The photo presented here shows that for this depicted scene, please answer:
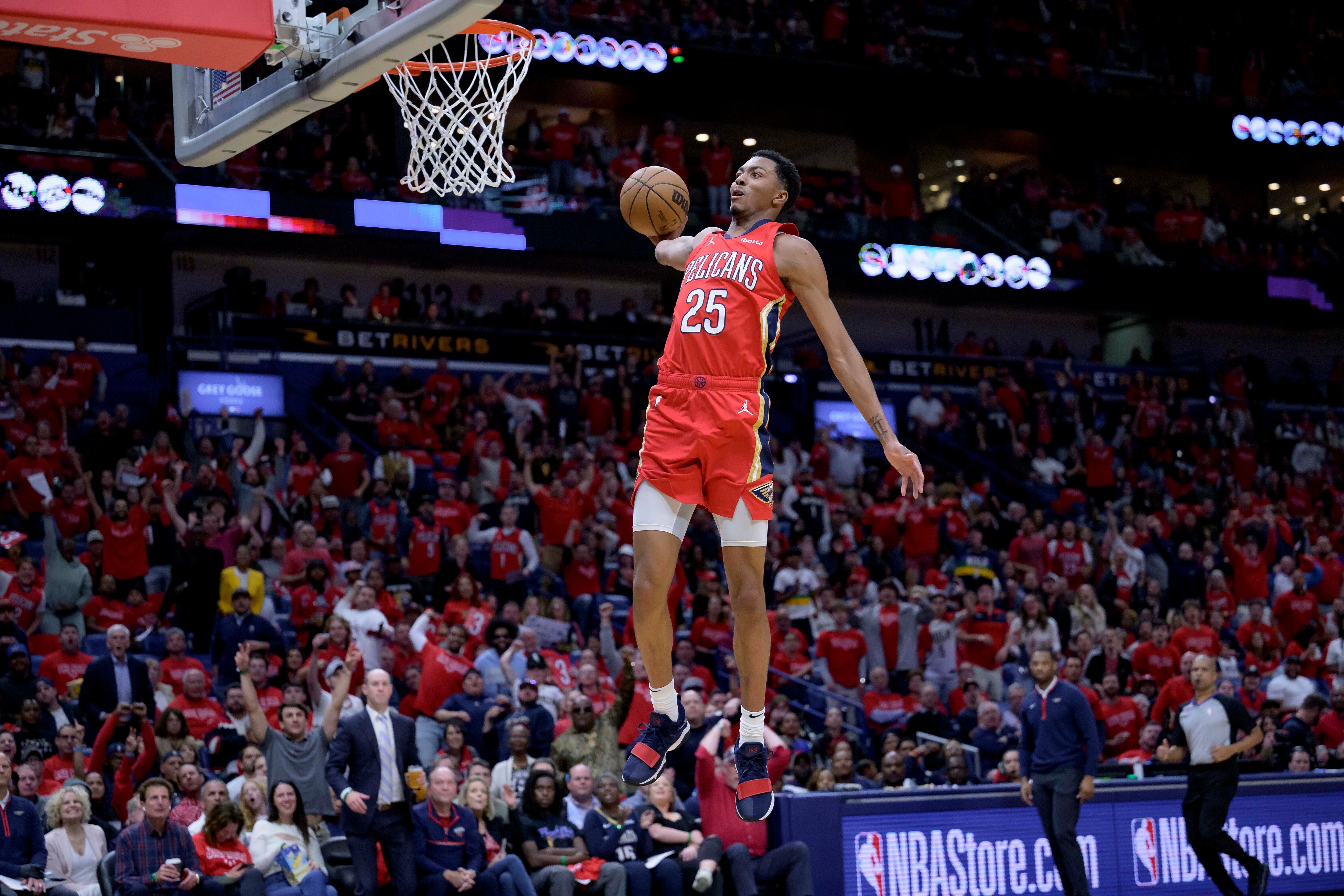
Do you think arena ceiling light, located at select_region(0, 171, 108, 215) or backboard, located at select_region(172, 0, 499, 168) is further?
arena ceiling light, located at select_region(0, 171, 108, 215)

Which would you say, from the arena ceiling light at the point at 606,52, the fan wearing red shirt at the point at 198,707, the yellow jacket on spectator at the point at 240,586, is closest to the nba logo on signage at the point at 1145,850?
the fan wearing red shirt at the point at 198,707

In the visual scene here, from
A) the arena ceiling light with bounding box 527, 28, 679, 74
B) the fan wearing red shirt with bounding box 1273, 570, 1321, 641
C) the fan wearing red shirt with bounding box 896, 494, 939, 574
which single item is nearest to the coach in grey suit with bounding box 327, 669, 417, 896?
the fan wearing red shirt with bounding box 896, 494, 939, 574

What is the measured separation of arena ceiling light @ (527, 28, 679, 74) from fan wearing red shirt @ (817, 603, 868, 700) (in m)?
11.4

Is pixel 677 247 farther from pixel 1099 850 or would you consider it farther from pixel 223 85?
pixel 1099 850

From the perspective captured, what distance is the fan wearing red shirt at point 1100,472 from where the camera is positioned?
2352cm

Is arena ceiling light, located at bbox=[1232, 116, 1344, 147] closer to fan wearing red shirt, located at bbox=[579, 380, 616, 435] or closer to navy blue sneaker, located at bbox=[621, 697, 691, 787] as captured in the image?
fan wearing red shirt, located at bbox=[579, 380, 616, 435]

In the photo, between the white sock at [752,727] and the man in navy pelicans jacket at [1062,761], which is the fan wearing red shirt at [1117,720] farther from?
→ the white sock at [752,727]

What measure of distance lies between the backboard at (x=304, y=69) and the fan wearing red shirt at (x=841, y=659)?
10.7 metres

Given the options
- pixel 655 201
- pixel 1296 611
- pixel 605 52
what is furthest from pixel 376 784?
pixel 605 52

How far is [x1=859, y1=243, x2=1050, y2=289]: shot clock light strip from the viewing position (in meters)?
26.0

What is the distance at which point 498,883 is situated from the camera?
11039 mm

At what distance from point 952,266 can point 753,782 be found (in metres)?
22.3

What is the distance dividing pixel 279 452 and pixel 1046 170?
68.6 feet

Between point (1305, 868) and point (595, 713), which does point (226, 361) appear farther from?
point (1305, 868)
